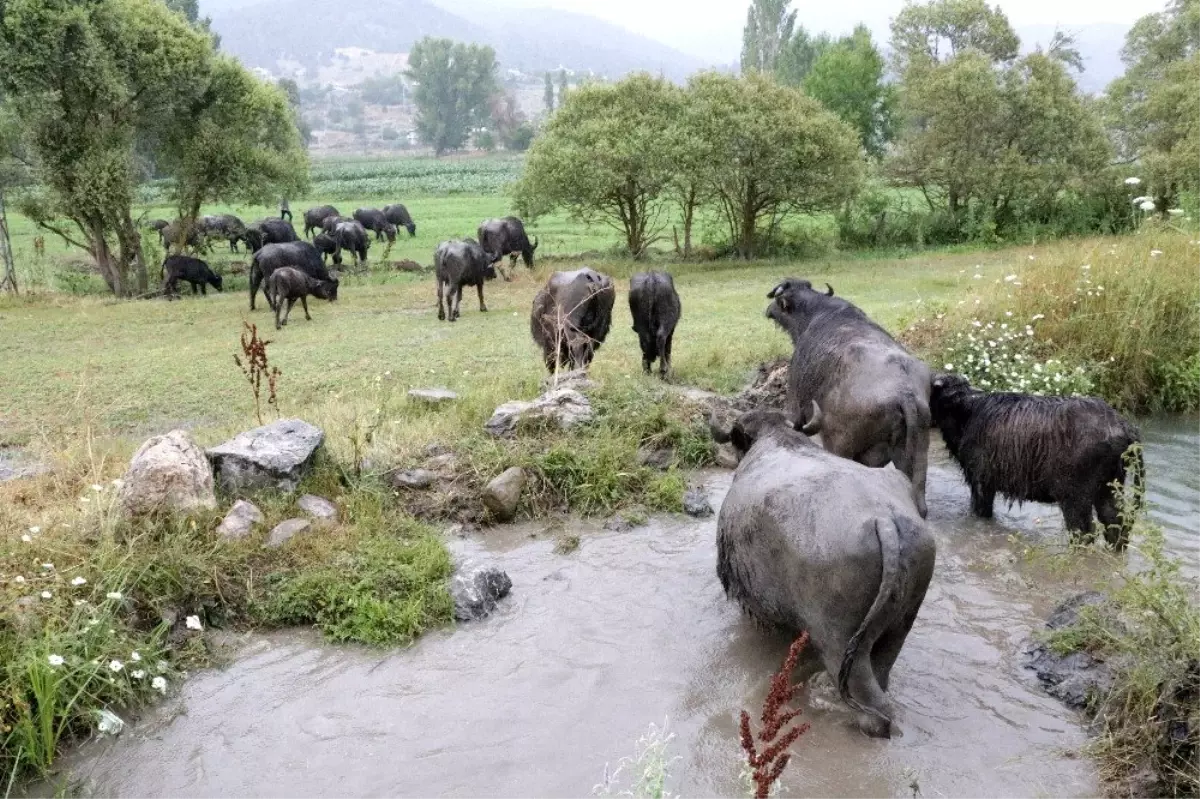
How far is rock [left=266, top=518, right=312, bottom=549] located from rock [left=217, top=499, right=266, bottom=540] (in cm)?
15

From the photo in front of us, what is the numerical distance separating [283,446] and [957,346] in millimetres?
6813

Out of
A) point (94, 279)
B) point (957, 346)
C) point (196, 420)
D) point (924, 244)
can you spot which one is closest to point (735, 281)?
point (924, 244)

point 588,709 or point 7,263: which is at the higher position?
→ point 7,263

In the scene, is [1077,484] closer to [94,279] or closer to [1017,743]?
[1017,743]

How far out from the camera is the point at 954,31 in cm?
2436

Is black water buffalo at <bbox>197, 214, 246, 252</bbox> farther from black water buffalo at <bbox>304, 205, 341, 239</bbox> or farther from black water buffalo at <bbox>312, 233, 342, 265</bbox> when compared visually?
black water buffalo at <bbox>312, 233, 342, 265</bbox>

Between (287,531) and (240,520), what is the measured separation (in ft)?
1.03

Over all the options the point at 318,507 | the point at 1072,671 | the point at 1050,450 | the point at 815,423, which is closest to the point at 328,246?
the point at 318,507

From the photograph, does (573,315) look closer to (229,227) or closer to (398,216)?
(229,227)

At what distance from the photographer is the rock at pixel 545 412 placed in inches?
304

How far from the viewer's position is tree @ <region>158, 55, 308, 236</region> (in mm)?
19047

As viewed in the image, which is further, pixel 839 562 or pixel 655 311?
pixel 655 311

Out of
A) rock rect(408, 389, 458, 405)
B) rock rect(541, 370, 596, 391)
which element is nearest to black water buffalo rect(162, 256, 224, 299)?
rock rect(408, 389, 458, 405)

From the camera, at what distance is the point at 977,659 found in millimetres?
4867
